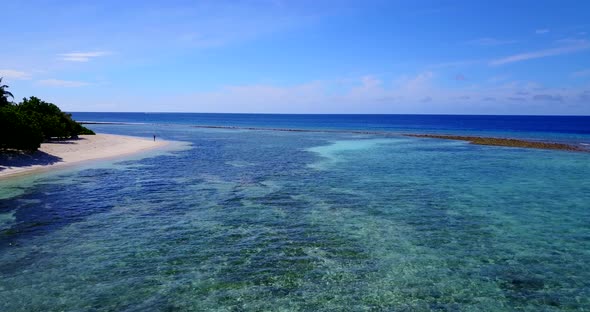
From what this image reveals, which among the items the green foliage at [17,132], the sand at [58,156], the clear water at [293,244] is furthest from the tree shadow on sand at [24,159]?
the clear water at [293,244]

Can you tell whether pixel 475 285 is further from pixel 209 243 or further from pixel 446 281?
pixel 209 243

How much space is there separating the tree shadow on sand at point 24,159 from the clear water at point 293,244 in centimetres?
586

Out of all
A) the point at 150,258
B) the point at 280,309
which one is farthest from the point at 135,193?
the point at 280,309

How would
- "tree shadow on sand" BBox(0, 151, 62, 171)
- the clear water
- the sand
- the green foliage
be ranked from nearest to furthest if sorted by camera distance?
the clear water < the green foliage < the sand < "tree shadow on sand" BBox(0, 151, 62, 171)

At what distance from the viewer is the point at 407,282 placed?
44.6 ft

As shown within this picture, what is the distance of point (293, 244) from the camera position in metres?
17.4

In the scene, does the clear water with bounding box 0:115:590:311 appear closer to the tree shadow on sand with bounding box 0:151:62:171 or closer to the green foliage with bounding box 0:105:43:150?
the tree shadow on sand with bounding box 0:151:62:171

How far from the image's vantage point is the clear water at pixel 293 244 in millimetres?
12469

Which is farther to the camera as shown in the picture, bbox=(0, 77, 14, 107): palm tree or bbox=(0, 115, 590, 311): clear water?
bbox=(0, 77, 14, 107): palm tree

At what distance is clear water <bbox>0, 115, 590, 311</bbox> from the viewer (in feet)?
40.9

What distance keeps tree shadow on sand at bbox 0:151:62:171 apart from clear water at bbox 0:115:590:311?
19.2 ft

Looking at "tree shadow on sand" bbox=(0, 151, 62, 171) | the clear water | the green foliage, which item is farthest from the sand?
the clear water

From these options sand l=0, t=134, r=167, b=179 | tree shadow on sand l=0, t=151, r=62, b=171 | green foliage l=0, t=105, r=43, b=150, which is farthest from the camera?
tree shadow on sand l=0, t=151, r=62, b=171

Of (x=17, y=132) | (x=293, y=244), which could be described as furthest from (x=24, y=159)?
(x=293, y=244)
